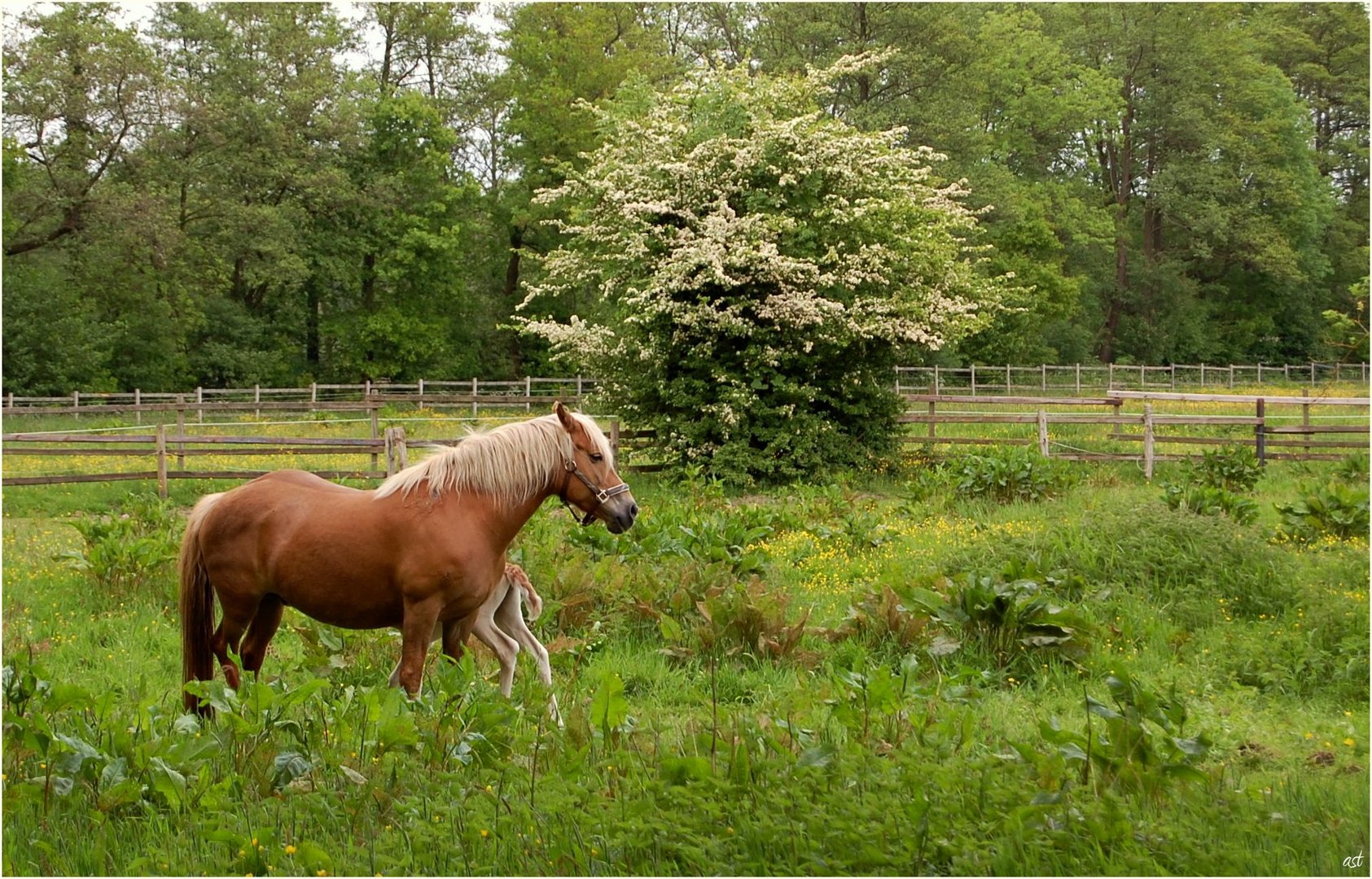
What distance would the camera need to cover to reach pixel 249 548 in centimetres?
585

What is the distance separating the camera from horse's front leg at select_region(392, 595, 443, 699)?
5.67 m

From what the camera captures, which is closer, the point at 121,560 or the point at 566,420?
the point at 566,420

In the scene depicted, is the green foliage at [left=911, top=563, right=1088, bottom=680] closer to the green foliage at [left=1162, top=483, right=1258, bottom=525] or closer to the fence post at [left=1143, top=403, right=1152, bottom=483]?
the green foliage at [left=1162, top=483, right=1258, bottom=525]

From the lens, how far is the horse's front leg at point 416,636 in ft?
18.6

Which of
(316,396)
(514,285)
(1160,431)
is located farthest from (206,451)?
(514,285)

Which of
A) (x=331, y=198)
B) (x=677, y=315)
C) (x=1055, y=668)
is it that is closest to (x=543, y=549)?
(x=1055, y=668)

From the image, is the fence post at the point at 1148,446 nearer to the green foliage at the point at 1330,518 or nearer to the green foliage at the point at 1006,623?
the green foliage at the point at 1330,518

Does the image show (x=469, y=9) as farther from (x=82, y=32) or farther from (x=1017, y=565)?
(x=1017, y=565)

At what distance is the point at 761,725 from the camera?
5.03 m

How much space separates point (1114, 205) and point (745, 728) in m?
50.7

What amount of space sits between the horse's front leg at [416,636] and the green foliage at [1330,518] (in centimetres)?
797

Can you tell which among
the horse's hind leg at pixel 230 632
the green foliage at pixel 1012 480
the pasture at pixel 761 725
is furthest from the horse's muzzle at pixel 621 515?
the green foliage at pixel 1012 480

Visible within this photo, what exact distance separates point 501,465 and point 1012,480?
30.4ft

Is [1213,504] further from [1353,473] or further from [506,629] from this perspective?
[506,629]
